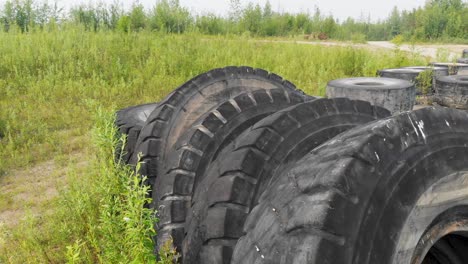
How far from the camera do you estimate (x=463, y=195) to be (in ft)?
4.42

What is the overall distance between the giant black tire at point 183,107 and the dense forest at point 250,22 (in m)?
6.68

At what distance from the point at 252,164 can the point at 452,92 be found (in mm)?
4053

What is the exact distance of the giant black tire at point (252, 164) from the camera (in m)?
1.70

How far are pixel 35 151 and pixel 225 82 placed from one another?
3.33m

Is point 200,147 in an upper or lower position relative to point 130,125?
upper

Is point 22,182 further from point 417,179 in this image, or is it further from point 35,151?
point 417,179

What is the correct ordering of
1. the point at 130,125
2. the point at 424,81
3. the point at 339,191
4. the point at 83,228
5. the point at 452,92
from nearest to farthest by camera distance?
the point at 339,191 < the point at 83,228 < the point at 130,125 < the point at 452,92 < the point at 424,81

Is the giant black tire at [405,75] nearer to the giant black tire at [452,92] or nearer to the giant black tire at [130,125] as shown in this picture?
the giant black tire at [452,92]

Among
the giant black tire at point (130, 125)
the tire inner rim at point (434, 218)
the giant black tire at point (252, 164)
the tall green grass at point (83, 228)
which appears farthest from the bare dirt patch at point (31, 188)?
the tire inner rim at point (434, 218)

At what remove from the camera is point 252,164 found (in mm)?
1719

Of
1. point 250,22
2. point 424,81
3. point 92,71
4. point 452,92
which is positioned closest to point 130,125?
point 452,92

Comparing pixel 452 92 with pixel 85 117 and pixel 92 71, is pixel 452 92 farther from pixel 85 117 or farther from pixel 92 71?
pixel 92 71

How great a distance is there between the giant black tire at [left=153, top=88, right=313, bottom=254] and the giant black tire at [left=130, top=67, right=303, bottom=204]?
0.41 metres

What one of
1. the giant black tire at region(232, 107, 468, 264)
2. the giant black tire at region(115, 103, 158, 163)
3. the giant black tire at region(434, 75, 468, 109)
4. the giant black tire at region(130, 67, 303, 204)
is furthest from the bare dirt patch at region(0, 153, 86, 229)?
the giant black tire at region(434, 75, 468, 109)
